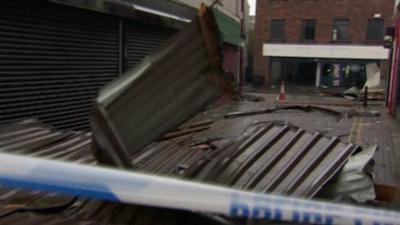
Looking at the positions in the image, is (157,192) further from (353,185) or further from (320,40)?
(320,40)

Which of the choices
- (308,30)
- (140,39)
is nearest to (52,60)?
(140,39)

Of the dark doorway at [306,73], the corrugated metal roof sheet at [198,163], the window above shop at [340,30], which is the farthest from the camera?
the dark doorway at [306,73]

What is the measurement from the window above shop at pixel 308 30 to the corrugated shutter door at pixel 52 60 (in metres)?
30.4

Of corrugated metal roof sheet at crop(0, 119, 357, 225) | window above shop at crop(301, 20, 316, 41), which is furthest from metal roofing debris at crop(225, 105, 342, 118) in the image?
window above shop at crop(301, 20, 316, 41)

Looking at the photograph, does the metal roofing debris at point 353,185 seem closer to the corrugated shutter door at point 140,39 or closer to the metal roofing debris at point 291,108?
the corrugated shutter door at point 140,39

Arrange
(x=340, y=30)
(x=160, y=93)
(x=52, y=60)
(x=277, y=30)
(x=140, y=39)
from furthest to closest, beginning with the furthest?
(x=277, y=30)
(x=340, y=30)
(x=140, y=39)
(x=52, y=60)
(x=160, y=93)

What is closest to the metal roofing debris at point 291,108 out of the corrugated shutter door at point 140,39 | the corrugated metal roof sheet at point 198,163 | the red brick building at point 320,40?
the corrugated shutter door at point 140,39

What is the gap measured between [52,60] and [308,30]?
3305 centimetres

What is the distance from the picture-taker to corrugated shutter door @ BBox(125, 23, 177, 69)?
36.4ft

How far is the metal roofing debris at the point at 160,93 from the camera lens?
412 cm

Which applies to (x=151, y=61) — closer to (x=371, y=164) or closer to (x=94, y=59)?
(x=371, y=164)

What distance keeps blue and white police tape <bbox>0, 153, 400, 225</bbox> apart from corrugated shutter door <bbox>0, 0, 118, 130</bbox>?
5331 mm

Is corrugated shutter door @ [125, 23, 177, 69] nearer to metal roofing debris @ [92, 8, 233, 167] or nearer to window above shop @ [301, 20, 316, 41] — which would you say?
metal roofing debris @ [92, 8, 233, 167]

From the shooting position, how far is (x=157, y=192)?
201 cm
